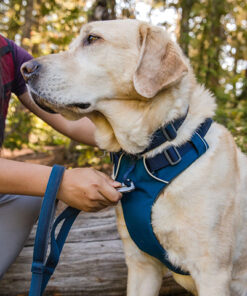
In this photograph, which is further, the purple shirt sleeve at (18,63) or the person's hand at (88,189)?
the purple shirt sleeve at (18,63)

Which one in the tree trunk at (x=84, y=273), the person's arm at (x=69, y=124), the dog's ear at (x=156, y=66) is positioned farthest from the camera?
the tree trunk at (x=84, y=273)

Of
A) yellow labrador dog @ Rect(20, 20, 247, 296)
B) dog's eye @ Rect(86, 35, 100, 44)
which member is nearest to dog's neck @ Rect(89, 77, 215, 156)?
yellow labrador dog @ Rect(20, 20, 247, 296)

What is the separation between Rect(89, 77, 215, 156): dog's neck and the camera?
5.98 ft

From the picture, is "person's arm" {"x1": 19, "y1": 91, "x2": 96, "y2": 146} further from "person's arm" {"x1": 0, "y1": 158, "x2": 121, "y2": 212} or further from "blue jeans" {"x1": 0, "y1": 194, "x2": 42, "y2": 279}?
"person's arm" {"x1": 0, "y1": 158, "x2": 121, "y2": 212}

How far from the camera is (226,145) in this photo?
194cm

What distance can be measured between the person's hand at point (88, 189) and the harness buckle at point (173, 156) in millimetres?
283

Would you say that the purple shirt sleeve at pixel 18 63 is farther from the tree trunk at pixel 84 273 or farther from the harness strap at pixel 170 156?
the tree trunk at pixel 84 273

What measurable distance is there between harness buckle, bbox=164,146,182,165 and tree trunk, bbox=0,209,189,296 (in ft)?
4.34

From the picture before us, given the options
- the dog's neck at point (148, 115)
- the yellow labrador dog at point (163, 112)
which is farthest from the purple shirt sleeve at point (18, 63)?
the dog's neck at point (148, 115)

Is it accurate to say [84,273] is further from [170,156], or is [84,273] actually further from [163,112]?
[163,112]

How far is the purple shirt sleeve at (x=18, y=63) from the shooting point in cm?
240

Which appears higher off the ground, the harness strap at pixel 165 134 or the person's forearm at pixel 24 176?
the harness strap at pixel 165 134

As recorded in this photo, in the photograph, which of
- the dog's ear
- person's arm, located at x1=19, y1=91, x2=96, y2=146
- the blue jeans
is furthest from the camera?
person's arm, located at x1=19, y1=91, x2=96, y2=146

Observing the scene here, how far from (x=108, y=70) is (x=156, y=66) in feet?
0.85
